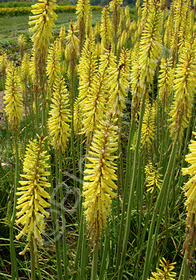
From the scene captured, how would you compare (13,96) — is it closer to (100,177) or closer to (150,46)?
(150,46)

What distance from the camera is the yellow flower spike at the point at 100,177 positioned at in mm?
1707

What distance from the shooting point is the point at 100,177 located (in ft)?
5.92

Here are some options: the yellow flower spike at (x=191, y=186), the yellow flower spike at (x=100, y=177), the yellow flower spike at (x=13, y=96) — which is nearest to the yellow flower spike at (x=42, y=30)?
the yellow flower spike at (x=13, y=96)

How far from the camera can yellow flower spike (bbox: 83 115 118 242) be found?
67.2 inches

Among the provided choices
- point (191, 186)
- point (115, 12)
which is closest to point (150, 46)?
point (191, 186)

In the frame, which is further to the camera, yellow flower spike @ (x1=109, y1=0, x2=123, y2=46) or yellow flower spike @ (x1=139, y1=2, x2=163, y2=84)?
yellow flower spike @ (x1=109, y1=0, x2=123, y2=46)

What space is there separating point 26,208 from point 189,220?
1095mm

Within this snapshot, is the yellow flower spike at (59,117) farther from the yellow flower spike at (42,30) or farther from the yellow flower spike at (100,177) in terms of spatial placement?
the yellow flower spike at (100,177)

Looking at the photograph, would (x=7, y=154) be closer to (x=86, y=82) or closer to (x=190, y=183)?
(x=86, y=82)

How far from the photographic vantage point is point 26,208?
1.90 m

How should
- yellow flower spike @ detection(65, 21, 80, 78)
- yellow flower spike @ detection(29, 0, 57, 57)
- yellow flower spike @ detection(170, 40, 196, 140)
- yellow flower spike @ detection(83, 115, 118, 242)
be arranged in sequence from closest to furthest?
yellow flower spike @ detection(83, 115, 118, 242) → yellow flower spike @ detection(170, 40, 196, 140) → yellow flower spike @ detection(29, 0, 57, 57) → yellow flower spike @ detection(65, 21, 80, 78)

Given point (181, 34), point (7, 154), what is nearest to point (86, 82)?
point (181, 34)

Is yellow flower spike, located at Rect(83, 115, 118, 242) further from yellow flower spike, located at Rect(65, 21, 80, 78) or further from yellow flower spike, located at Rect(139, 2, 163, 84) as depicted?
yellow flower spike, located at Rect(65, 21, 80, 78)

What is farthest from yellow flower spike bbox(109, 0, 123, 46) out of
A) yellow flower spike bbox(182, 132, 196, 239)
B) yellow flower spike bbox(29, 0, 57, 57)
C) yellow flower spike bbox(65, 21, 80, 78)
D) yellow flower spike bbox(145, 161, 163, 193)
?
yellow flower spike bbox(182, 132, 196, 239)
